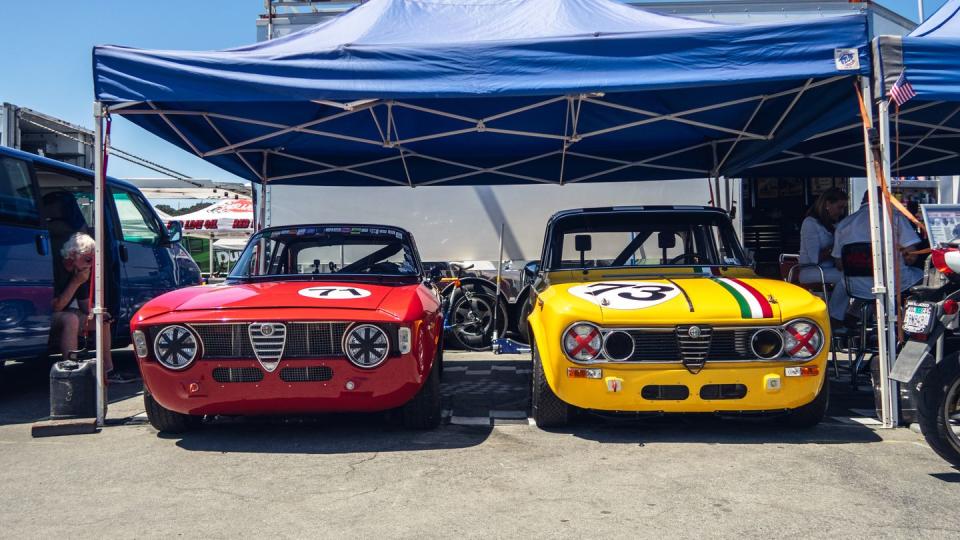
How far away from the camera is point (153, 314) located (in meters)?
4.24

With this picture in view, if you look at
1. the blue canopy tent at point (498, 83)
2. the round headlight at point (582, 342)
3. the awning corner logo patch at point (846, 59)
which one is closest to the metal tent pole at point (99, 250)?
the blue canopy tent at point (498, 83)

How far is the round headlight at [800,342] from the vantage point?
4180 mm

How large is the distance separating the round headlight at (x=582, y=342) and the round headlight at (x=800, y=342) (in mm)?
1048

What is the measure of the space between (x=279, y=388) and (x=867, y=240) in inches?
190

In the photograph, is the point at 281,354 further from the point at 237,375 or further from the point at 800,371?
the point at 800,371

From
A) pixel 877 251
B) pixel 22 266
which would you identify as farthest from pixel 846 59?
pixel 22 266

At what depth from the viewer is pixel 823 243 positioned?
674 centimetres

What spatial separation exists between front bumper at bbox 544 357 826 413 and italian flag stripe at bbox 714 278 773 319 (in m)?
0.27

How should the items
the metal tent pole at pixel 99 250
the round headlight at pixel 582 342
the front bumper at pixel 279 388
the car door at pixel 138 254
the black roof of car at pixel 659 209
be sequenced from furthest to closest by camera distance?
the car door at pixel 138 254 < the black roof of car at pixel 659 209 < the metal tent pole at pixel 99 250 < the round headlight at pixel 582 342 < the front bumper at pixel 279 388

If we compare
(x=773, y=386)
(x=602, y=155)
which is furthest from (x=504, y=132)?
(x=773, y=386)

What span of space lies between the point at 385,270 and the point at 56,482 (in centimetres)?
257

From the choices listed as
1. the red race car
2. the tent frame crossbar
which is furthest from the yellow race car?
the tent frame crossbar

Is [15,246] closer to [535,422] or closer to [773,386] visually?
[535,422]

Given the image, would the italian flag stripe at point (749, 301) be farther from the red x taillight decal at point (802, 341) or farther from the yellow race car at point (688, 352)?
the red x taillight decal at point (802, 341)
